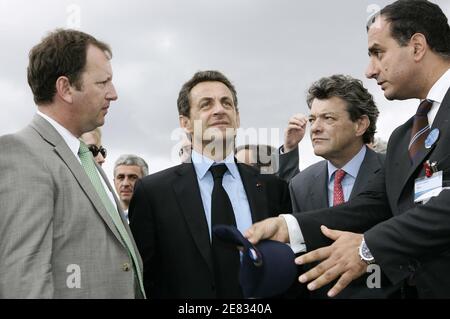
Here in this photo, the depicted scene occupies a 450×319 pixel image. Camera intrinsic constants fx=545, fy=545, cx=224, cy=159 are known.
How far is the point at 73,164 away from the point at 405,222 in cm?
193

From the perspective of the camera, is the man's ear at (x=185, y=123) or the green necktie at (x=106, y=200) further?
the man's ear at (x=185, y=123)

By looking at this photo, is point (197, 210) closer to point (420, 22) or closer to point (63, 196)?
point (63, 196)

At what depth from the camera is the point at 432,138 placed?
10.4 feet

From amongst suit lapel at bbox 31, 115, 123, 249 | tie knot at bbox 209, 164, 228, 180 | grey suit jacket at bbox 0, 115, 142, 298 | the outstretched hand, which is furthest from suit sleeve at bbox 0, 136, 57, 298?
tie knot at bbox 209, 164, 228, 180

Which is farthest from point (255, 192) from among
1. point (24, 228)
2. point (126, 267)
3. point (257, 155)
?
point (257, 155)

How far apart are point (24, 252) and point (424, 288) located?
2.19 metres

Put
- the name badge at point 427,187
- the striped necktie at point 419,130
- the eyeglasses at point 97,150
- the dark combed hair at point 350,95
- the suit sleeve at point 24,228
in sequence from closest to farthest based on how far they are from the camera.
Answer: the suit sleeve at point 24,228, the name badge at point 427,187, the striped necktie at point 419,130, the dark combed hair at point 350,95, the eyeglasses at point 97,150

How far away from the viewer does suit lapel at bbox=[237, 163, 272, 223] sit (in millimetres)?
4055

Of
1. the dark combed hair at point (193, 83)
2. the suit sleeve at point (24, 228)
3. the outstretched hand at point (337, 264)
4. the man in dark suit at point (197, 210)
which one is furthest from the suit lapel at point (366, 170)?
the suit sleeve at point (24, 228)

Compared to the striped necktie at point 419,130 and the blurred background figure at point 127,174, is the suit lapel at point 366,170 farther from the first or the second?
the blurred background figure at point 127,174

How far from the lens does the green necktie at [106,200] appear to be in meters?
3.35

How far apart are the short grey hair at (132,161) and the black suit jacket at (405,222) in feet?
15.2

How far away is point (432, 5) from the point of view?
3.94m
